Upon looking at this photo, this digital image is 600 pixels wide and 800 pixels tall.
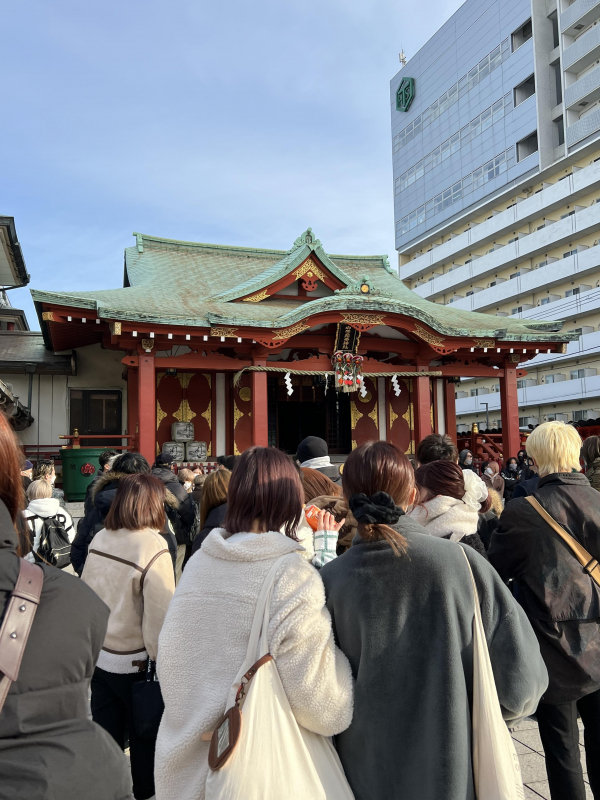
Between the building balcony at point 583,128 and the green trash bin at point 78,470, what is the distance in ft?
99.2

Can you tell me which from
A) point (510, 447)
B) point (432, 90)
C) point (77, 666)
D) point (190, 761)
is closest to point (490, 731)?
point (190, 761)

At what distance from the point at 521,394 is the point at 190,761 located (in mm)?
35433

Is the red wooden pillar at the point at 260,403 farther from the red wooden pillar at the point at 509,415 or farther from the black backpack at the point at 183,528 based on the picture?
the black backpack at the point at 183,528

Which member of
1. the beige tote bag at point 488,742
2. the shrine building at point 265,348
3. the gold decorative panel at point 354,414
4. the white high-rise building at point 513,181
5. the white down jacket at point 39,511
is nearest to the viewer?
the beige tote bag at point 488,742

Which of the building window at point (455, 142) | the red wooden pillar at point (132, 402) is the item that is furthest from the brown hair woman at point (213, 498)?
the building window at point (455, 142)

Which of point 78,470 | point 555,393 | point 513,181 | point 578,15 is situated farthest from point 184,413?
point 578,15

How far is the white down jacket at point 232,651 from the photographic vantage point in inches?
63.7

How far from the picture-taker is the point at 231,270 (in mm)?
17094

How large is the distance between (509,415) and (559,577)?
502 inches

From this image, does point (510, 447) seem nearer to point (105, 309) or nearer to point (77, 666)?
point (105, 309)

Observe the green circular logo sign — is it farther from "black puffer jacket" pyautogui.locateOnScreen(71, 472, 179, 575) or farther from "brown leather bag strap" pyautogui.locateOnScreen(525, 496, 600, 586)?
"brown leather bag strap" pyautogui.locateOnScreen(525, 496, 600, 586)

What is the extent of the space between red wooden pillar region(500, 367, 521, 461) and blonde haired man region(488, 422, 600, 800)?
1234 centimetres

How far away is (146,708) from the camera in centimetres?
271

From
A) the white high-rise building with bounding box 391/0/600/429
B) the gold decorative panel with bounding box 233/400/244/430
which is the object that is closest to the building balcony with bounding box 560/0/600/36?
the white high-rise building with bounding box 391/0/600/429
